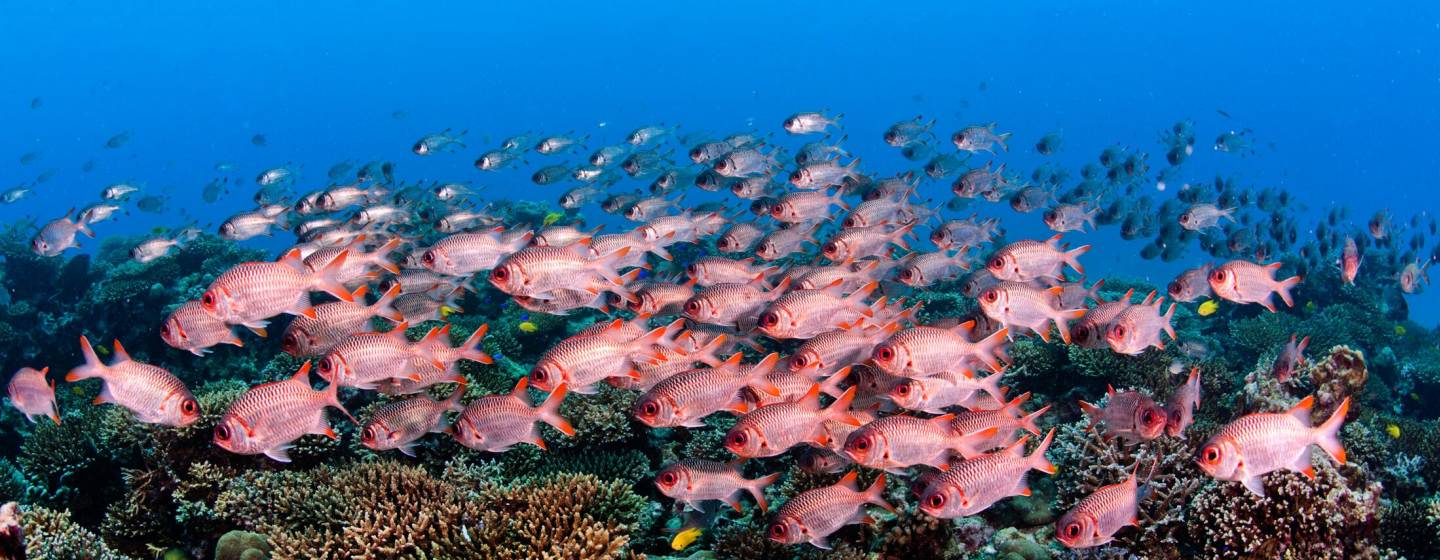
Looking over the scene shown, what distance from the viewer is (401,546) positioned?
5.26 m

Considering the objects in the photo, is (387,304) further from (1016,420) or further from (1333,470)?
(1333,470)

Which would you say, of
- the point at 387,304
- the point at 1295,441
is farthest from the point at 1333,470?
the point at 387,304

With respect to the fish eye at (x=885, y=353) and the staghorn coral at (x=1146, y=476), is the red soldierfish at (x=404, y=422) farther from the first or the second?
the staghorn coral at (x=1146, y=476)

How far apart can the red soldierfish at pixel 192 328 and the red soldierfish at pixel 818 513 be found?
3887 mm

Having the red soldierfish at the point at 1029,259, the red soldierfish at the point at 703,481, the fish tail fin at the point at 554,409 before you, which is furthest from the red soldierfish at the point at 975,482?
the red soldierfish at the point at 1029,259

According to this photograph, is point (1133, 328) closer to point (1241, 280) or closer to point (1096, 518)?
point (1241, 280)

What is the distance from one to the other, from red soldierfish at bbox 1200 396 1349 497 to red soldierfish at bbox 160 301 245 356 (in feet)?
20.3

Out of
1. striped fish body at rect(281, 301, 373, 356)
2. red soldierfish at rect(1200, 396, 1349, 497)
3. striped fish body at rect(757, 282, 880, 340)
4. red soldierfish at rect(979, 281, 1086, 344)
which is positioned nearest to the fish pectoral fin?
red soldierfish at rect(1200, 396, 1349, 497)

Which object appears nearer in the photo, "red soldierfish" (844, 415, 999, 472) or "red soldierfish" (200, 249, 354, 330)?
"red soldierfish" (844, 415, 999, 472)

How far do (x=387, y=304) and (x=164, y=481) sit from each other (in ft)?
9.21

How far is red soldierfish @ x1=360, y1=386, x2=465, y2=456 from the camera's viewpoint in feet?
19.2

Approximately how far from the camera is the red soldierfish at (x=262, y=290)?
5.07m

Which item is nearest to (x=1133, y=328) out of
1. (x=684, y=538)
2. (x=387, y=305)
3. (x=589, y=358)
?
(x=684, y=538)

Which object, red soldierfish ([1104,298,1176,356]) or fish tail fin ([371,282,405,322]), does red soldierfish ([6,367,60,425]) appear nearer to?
fish tail fin ([371,282,405,322])
